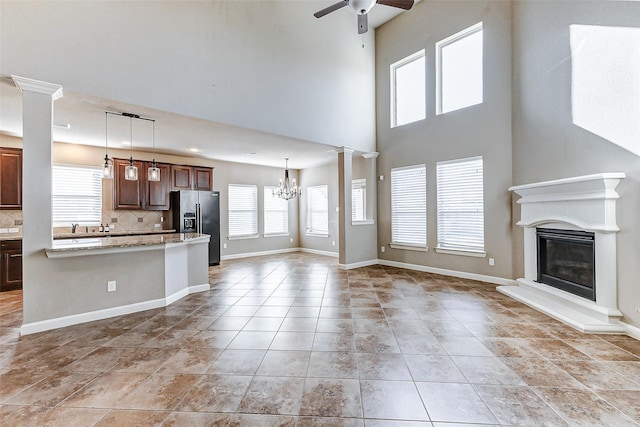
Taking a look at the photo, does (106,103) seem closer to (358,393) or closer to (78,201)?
(78,201)

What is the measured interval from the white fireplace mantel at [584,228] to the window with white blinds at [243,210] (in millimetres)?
6439

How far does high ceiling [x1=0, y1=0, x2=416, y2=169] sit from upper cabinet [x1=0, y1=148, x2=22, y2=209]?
0.38 meters

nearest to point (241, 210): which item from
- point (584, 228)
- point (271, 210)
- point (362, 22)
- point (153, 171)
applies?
point (271, 210)

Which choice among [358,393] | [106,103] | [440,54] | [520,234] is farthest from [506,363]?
[440,54]

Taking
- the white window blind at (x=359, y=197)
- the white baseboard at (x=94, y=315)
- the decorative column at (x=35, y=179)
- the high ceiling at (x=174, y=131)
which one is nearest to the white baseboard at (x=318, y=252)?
the white window blind at (x=359, y=197)

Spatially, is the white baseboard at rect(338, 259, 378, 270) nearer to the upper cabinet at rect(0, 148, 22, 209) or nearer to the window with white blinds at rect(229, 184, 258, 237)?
the window with white blinds at rect(229, 184, 258, 237)

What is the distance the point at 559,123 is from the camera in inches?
148

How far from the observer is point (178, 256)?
426 cm

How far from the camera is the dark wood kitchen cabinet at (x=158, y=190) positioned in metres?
6.16

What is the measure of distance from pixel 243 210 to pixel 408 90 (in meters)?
5.31

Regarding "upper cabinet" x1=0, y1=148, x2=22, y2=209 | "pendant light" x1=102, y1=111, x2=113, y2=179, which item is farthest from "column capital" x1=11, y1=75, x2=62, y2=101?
"upper cabinet" x1=0, y1=148, x2=22, y2=209

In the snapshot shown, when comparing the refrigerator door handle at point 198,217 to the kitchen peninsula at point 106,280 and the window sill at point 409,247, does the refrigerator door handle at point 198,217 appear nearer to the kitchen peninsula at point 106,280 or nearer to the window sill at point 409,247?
the kitchen peninsula at point 106,280

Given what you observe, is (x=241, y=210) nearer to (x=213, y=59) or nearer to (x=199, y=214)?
(x=199, y=214)

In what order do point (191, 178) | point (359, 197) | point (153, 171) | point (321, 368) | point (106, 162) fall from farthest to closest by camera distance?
point (359, 197), point (191, 178), point (153, 171), point (106, 162), point (321, 368)
